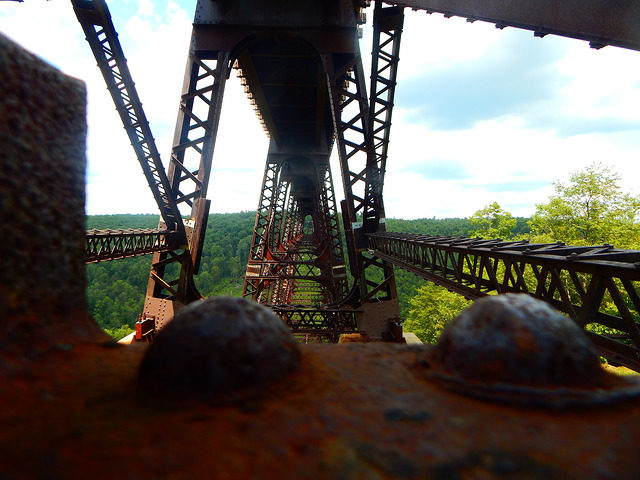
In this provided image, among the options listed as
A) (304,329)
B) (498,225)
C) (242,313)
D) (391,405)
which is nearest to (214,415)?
(242,313)

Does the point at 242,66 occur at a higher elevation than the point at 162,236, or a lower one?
higher

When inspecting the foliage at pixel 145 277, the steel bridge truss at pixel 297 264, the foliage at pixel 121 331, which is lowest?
the foliage at pixel 121 331

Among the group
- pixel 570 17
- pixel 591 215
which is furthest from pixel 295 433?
pixel 591 215

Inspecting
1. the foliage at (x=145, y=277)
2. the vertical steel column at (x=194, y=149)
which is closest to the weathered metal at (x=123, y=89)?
the vertical steel column at (x=194, y=149)

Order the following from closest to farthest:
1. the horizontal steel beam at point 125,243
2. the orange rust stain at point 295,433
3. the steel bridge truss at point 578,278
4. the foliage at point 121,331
→ the orange rust stain at point 295,433 → the steel bridge truss at point 578,278 → the horizontal steel beam at point 125,243 → the foliage at point 121,331

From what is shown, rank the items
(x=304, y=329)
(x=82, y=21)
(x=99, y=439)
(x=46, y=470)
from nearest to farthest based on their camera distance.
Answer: (x=46, y=470) → (x=99, y=439) → (x=82, y=21) → (x=304, y=329)

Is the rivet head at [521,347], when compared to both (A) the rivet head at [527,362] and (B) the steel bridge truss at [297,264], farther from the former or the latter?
(B) the steel bridge truss at [297,264]

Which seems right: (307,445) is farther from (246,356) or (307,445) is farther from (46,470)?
(46,470)
